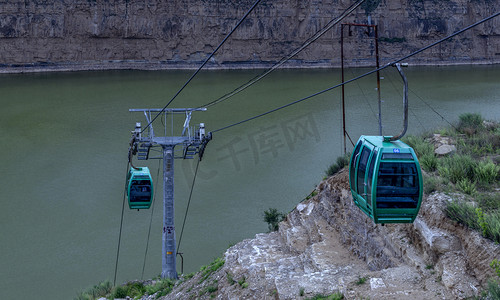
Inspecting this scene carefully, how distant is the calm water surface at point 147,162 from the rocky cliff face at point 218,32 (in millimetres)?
8998

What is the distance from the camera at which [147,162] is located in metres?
22.0

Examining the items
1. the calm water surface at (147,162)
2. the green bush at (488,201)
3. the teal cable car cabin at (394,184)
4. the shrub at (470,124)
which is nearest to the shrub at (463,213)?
the green bush at (488,201)

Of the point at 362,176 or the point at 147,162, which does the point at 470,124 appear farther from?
the point at 147,162

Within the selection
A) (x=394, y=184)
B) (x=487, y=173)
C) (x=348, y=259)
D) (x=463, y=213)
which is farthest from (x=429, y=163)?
(x=394, y=184)

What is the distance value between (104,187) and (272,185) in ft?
20.3

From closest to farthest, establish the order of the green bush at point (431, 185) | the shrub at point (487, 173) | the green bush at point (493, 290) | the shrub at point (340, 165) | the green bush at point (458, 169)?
the green bush at point (493, 290) < the green bush at point (431, 185) < the shrub at point (487, 173) < the green bush at point (458, 169) < the shrub at point (340, 165)

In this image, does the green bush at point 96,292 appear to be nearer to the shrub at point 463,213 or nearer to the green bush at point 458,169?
the green bush at point 458,169

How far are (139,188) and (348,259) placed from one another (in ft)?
19.3

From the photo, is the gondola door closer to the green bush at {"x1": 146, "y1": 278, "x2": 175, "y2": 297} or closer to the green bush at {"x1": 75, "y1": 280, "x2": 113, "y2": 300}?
the green bush at {"x1": 146, "y1": 278, "x2": 175, "y2": 297}

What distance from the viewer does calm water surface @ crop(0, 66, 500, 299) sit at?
49.2 feet

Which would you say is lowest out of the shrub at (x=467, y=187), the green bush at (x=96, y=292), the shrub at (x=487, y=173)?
the green bush at (x=96, y=292)

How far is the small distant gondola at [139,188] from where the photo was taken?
12.5 m

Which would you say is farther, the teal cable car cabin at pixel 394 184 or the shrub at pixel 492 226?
the teal cable car cabin at pixel 394 184

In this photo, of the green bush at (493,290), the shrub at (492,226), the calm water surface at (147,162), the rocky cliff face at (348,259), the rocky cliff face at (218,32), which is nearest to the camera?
the green bush at (493,290)
